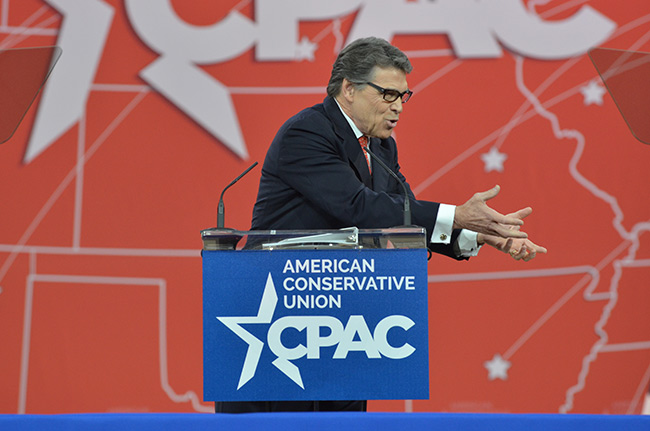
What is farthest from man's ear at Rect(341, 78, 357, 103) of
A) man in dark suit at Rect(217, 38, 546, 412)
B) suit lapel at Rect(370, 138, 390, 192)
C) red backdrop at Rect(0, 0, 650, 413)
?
red backdrop at Rect(0, 0, 650, 413)

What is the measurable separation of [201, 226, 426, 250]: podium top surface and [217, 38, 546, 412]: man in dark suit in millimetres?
246

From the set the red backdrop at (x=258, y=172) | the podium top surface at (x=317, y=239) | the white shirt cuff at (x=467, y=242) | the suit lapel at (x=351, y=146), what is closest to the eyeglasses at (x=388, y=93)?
the suit lapel at (x=351, y=146)

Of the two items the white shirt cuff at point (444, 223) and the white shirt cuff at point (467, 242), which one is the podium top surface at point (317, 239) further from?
the white shirt cuff at point (467, 242)

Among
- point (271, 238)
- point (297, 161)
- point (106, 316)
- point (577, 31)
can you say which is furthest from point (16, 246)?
point (577, 31)

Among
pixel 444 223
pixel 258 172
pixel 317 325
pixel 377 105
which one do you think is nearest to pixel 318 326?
pixel 317 325

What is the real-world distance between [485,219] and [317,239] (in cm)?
41

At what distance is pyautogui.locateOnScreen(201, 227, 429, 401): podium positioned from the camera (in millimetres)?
1384

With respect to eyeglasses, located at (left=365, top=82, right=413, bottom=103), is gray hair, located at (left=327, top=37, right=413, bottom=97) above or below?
above

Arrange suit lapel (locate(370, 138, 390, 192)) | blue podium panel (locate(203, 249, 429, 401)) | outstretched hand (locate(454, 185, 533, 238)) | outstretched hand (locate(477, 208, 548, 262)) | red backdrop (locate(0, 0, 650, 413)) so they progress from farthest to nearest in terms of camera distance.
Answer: red backdrop (locate(0, 0, 650, 413)), suit lapel (locate(370, 138, 390, 192)), outstretched hand (locate(477, 208, 548, 262)), outstretched hand (locate(454, 185, 533, 238)), blue podium panel (locate(203, 249, 429, 401))

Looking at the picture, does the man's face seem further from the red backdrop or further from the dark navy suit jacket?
the red backdrop

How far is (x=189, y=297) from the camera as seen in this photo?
302 cm

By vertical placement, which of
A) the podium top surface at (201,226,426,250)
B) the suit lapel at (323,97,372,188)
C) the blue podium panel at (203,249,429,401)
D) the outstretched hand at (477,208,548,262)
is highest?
the suit lapel at (323,97,372,188)

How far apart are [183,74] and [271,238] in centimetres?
174

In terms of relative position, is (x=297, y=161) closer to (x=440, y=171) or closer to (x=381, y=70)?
(x=381, y=70)
